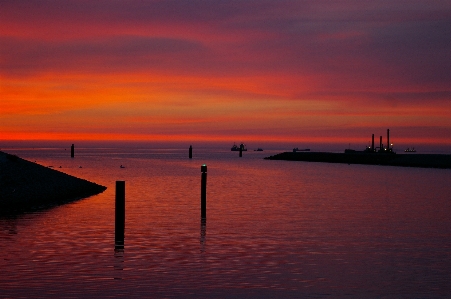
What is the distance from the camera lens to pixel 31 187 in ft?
133

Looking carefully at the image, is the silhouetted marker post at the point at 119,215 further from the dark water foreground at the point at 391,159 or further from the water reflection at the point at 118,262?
the dark water foreground at the point at 391,159

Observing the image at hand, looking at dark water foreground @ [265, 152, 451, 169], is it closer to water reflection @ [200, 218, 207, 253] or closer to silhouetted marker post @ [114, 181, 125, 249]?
water reflection @ [200, 218, 207, 253]

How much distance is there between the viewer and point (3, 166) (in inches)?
1629

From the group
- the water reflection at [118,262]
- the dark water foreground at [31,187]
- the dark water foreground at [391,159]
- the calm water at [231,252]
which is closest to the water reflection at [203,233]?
the calm water at [231,252]

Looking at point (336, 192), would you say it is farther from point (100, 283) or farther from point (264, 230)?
point (100, 283)

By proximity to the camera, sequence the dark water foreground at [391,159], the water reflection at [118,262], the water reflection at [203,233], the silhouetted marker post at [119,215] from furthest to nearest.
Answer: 1. the dark water foreground at [391,159]
2. the silhouetted marker post at [119,215]
3. the water reflection at [203,233]
4. the water reflection at [118,262]

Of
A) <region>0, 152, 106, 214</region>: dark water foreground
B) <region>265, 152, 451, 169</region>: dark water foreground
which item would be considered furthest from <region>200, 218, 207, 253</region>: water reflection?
<region>265, 152, 451, 169</region>: dark water foreground

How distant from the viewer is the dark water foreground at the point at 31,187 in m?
37.7

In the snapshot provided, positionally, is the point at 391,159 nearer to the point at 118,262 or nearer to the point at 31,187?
the point at 31,187

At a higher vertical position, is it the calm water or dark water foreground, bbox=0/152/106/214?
dark water foreground, bbox=0/152/106/214

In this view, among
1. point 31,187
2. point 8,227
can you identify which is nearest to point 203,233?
point 8,227

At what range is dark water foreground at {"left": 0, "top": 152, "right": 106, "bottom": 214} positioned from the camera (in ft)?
124

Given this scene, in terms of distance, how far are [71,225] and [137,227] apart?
297 cm

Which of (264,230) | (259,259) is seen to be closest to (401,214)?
(264,230)
